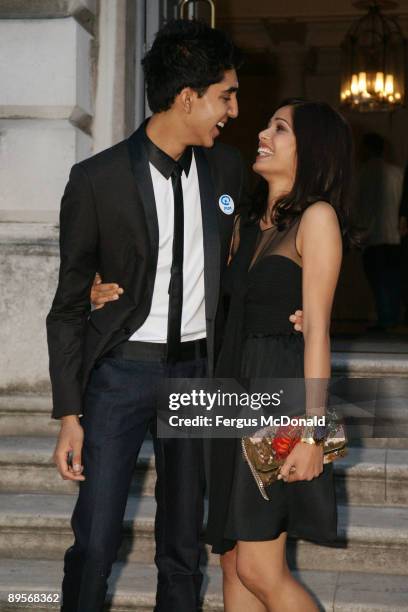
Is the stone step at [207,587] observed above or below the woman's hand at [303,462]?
below

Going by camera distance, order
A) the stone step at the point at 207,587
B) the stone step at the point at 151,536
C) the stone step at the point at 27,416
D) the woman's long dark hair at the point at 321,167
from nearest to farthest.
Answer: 1. the woman's long dark hair at the point at 321,167
2. the stone step at the point at 207,587
3. the stone step at the point at 151,536
4. the stone step at the point at 27,416

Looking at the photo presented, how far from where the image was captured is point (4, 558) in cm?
536

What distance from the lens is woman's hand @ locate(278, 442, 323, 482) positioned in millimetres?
3318

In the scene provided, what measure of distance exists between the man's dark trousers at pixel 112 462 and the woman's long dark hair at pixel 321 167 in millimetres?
668

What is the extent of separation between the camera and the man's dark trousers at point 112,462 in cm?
361

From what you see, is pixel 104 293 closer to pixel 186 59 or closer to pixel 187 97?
pixel 187 97

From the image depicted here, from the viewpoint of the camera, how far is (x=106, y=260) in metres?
3.66

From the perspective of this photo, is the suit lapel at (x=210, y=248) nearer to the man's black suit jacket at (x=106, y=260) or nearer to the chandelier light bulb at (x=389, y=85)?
the man's black suit jacket at (x=106, y=260)

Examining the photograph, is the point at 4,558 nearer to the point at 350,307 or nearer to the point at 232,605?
the point at 232,605

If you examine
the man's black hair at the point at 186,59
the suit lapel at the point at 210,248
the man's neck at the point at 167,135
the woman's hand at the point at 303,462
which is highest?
the man's black hair at the point at 186,59

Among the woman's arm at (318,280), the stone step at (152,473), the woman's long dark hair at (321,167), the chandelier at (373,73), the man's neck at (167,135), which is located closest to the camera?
the woman's arm at (318,280)

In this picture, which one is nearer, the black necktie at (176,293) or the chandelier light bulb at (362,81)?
the black necktie at (176,293)

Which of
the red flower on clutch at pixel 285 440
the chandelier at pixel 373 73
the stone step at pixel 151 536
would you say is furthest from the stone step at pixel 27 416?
the chandelier at pixel 373 73

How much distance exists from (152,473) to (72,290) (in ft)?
7.52
